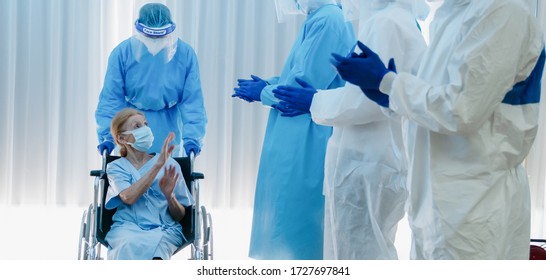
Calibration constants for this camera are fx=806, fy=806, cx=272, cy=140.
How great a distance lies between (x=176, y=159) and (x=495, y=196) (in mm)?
1823

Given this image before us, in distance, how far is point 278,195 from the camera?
317cm

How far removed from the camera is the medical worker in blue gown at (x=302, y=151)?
3.01 m

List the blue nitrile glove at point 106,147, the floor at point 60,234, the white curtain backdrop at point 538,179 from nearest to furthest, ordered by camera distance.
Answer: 1. the blue nitrile glove at point 106,147
2. the floor at point 60,234
3. the white curtain backdrop at point 538,179

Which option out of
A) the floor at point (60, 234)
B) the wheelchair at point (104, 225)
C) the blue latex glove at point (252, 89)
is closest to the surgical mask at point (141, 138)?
the wheelchair at point (104, 225)

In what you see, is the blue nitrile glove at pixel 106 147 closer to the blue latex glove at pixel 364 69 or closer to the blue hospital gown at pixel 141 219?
the blue hospital gown at pixel 141 219

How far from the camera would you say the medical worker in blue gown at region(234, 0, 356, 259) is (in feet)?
9.88

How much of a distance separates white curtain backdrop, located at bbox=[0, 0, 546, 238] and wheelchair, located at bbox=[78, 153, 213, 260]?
211 cm

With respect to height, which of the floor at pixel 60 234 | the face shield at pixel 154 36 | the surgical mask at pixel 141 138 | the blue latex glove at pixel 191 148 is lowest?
the floor at pixel 60 234

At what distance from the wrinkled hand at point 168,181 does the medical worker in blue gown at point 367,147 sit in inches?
26.9

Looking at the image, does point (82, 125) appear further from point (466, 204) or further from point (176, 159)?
point (466, 204)

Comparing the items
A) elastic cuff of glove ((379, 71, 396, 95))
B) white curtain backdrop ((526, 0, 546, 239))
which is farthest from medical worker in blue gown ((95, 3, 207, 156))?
white curtain backdrop ((526, 0, 546, 239))

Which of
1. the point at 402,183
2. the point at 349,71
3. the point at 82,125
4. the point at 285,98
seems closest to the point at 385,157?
the point at 402,183

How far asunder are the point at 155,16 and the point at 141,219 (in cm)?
116

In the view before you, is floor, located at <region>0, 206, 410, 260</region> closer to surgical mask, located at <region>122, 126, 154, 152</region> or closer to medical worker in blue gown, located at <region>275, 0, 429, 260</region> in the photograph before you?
surgical mask, located at <region>122, 126, 154, 152</region>
